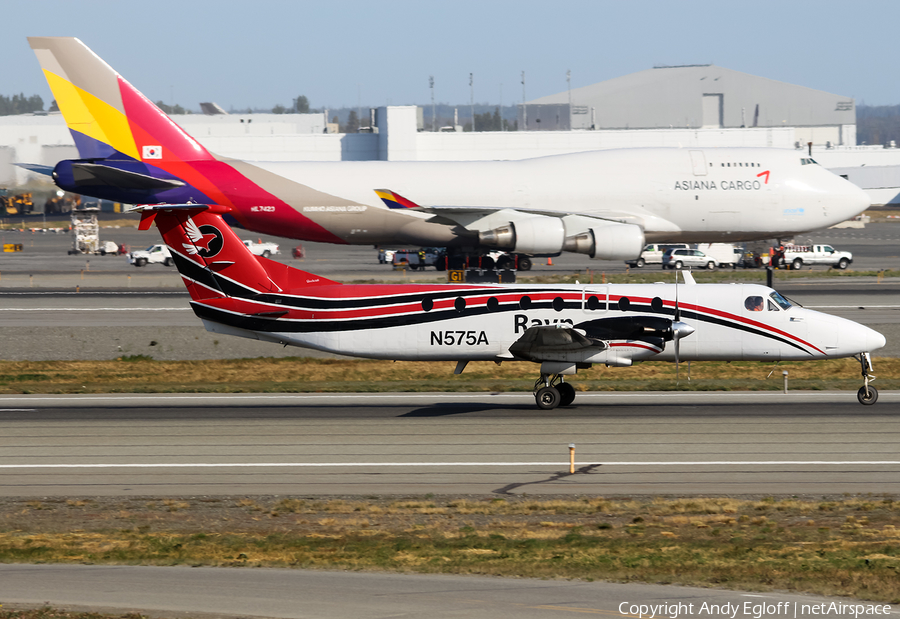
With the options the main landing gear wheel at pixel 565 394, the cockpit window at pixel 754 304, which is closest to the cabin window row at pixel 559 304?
the main landing gear wheel at pixel 565 394

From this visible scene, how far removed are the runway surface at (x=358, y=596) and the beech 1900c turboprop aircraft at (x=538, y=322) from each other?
565 inches

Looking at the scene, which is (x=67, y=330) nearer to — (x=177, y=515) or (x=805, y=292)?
(x=177, y=515)

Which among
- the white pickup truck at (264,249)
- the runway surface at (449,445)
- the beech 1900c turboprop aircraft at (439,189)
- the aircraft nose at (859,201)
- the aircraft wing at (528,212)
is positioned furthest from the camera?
the white pickup truck at (264,249)

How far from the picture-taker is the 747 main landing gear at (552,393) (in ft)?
86.1

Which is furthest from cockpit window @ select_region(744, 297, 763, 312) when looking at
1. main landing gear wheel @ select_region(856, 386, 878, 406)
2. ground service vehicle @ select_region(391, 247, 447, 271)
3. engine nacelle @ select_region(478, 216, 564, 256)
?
ground service vehicle @ select_region(391, 247, 447, 271)

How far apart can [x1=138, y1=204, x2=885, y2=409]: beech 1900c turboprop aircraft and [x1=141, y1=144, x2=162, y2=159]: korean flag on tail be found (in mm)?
17133

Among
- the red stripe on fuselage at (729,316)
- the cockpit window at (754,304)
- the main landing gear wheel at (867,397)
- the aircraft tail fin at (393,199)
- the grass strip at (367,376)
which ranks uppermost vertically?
the aircraft tail fin at (393,199)

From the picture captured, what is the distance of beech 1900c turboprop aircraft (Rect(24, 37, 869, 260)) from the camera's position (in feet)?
140

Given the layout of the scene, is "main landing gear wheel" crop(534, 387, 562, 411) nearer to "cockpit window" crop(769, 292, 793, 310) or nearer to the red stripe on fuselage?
the red stripe on fuselage

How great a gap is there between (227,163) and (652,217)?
19.6 m

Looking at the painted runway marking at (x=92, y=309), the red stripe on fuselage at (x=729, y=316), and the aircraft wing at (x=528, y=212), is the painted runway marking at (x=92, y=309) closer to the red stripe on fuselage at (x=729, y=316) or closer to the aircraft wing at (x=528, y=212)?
the aircraft wing at (x=528, y=212)

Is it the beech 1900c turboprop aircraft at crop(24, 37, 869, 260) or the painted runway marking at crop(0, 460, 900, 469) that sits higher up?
the beech 1900c turboprop aircraft at crop(24, 37, 869, 260)

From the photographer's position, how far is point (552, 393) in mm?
26234

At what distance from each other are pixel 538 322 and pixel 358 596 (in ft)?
52.5
